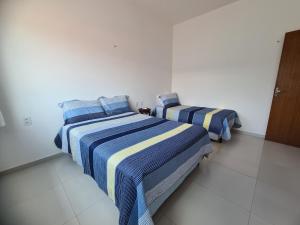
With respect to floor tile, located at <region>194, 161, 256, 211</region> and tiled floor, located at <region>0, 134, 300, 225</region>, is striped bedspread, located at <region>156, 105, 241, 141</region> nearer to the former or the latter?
tiled floor, located at <region>0, 134, 300, 225</region>

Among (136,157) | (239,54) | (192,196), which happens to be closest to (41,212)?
(136,157)

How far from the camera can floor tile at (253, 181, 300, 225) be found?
4.09 feet

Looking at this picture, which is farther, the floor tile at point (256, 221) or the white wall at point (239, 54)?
the white wall at point (239, 54)

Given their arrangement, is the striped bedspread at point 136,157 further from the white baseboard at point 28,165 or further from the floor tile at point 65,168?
the white baseboard at point 28,165

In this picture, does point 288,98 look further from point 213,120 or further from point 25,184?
point 25,184

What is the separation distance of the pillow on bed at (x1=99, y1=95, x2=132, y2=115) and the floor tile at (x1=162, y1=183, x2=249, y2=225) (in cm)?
167

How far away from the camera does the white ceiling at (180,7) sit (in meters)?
2.83

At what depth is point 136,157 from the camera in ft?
3.83

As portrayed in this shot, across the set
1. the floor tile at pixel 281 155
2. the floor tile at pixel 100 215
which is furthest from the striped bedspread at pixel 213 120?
the floor tile at pixel 100 215

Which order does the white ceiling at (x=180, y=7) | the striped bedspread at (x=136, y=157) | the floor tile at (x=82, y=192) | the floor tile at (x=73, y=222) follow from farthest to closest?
the white ceiling at (x=180, y=7)
the floor tile at (x=82, y=192)
the floor tile at (x=73, y=222)
the striped bedspread at (x=136, y=157)

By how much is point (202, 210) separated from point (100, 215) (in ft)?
3.22

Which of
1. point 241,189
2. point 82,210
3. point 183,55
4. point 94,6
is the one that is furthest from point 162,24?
point 82,210

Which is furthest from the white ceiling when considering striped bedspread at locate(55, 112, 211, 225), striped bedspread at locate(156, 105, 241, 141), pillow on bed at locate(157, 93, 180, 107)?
striped bedspread at locate(55, 112, 211, 225)

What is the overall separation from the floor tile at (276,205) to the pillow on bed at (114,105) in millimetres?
2262
